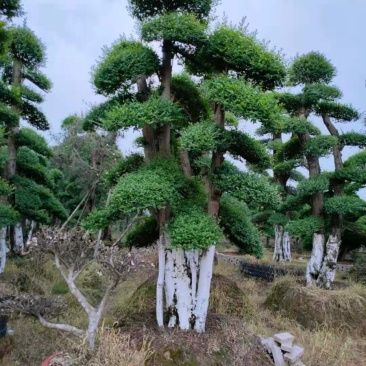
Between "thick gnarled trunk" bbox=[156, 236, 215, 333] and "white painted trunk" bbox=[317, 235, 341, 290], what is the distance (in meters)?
4.22

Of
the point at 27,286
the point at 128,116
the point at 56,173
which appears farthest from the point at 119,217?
the point at 56,173

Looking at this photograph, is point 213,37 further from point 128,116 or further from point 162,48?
point 128,116

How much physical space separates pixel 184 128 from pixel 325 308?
14.1ft

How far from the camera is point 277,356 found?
4.66 meters

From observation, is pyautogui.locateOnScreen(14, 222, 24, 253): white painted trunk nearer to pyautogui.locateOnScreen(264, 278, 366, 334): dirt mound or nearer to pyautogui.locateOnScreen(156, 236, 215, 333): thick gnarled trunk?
pyautogui.locateOnScreen(156, 236, 215, 333): thick gnarled trunk

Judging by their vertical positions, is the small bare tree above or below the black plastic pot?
above

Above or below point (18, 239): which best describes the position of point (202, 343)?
below

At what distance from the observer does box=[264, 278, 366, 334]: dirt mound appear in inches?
251

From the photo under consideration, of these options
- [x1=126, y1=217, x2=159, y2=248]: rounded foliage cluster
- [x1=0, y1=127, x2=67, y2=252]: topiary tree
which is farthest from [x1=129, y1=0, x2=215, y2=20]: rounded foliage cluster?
[x1=0, y1=127, x2=67, y2=252]: topiary tree

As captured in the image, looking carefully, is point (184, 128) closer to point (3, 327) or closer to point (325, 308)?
point (3, 327)

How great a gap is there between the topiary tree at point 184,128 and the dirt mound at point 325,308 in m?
2.67

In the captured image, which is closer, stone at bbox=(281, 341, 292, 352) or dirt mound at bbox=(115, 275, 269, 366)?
dirt mound at bbox=(115, 275, 269, 366)

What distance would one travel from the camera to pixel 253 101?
402 centimetres

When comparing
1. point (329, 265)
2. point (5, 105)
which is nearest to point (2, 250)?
point (5, 105)
